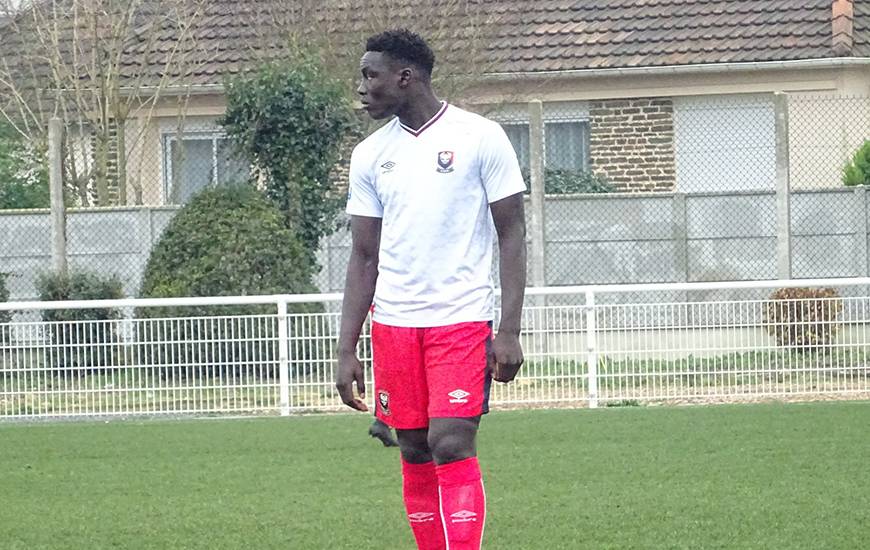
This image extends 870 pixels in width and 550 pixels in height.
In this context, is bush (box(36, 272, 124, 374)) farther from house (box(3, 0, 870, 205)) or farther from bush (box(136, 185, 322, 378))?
house (box(3, 0, 870, 205))

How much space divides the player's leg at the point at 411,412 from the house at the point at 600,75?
42.4 ft

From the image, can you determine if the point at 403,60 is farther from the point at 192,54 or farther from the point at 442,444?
the point at 192,54

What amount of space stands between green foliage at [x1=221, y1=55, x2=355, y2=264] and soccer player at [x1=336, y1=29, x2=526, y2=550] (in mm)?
10280

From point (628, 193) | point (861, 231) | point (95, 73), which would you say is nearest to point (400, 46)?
point (861, 231)

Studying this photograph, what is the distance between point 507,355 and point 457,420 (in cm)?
29

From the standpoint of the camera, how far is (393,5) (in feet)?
62.0

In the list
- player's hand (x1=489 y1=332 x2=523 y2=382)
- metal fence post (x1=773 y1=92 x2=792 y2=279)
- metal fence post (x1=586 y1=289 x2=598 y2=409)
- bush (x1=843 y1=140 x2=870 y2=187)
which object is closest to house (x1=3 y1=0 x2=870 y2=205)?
bush (x1=843 y1=140 x2=870 y2=187)

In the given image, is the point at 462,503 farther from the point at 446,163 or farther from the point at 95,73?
the point at 95,73

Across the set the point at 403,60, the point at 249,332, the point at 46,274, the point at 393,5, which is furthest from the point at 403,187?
the point at 393,5

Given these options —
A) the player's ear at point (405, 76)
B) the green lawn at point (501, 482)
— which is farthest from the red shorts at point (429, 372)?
the green lawn at point (501, 482)

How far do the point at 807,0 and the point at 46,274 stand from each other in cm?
1048

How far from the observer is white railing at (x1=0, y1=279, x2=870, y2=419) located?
1326 centimetres

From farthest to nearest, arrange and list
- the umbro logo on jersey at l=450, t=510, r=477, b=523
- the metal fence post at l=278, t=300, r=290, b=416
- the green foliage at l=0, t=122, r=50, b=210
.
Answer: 1. the green foliage at l=0, t=122, r=50, b=210
2. the metal fence post at l=278, t=300, r=290, b=416
3. the umbro logo on jersey at l=450, t=510, r=477, b=523

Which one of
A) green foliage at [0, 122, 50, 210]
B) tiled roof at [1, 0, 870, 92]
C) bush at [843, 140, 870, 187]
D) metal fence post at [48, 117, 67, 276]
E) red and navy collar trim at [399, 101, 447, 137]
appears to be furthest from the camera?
green foliage at [0, 122, 50, 210]
